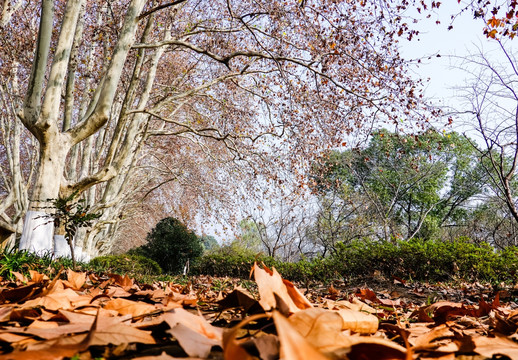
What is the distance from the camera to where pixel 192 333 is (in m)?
0.55

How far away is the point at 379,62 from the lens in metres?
6.45

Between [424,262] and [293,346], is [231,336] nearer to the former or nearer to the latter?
[293,346]

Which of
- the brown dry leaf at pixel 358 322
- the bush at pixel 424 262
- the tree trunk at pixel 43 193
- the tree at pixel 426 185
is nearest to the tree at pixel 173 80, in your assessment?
the tree trunk at pixel 43 193

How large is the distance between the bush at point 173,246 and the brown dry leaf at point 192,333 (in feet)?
49.9

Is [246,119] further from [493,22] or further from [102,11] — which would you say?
Result: [493,22]

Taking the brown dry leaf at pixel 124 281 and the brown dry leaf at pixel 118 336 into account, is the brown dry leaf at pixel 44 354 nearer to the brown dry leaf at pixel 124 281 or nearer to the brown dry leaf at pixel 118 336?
the brown dry leaf at pixel 118 336

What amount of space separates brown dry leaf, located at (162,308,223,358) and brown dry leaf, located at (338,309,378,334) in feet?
1.01

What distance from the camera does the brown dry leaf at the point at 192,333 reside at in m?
0.51

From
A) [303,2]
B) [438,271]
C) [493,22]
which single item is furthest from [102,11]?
[438,271]

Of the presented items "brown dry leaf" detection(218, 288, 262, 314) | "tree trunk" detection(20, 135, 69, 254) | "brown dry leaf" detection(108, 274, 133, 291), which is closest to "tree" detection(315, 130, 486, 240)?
"tree trunk" detection(20, 135, 69, 254)

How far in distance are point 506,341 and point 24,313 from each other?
1037 millimetres

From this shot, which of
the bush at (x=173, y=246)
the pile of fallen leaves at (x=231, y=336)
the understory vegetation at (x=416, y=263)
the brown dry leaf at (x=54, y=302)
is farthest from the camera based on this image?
the bush at (x=173, y=246)

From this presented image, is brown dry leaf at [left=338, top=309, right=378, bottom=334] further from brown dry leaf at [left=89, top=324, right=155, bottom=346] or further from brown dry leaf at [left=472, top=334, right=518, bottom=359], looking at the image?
brown dry leaf at [left=89, top=324, right=155, bottom=346]

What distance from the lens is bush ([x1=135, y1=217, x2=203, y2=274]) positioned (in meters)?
15.3
